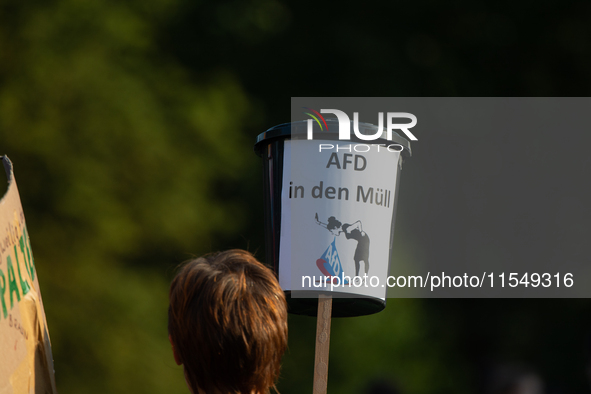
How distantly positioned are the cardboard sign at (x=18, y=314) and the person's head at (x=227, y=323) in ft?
0.66

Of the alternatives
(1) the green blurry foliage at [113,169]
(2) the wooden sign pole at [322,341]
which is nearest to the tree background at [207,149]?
(1) the green blurry foliage at [113,169]

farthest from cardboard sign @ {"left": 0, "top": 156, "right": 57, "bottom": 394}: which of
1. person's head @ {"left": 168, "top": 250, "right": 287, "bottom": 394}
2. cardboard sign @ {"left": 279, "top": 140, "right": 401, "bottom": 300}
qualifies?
cardboard sign @ {"left": 279, "top": 140, "right": 401, "bottom": 300}

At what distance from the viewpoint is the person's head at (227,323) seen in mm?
843

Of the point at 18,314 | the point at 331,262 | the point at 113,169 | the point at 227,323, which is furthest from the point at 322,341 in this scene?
the point at 113,169

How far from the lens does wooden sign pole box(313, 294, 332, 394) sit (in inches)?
50.8

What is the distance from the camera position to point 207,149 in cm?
261

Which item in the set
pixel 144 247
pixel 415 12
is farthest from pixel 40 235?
pixel 415 12

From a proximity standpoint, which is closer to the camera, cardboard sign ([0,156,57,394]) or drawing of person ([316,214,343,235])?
cardboard sign ([0,156,57,394])

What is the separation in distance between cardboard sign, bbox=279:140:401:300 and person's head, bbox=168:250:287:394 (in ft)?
1.23

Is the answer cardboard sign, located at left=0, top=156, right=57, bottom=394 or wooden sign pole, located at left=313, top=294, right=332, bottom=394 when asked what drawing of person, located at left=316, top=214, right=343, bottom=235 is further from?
cardboard sign, located at left=0, top=156, right=57, bottom=394

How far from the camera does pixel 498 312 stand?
9.84 ft

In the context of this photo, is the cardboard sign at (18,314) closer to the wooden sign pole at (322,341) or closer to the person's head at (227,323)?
the person's head at (227,323)

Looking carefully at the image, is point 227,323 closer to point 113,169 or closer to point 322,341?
point 322,341

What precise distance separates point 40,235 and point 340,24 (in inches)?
61.6
